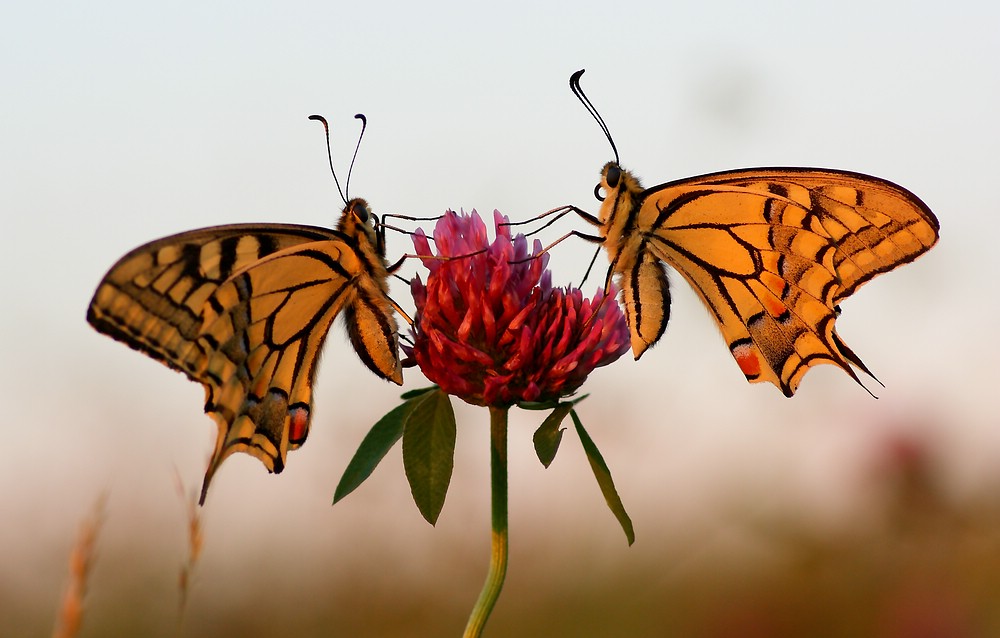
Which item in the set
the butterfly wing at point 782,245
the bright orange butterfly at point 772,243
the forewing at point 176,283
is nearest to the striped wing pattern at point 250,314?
the forewing at point 176,283

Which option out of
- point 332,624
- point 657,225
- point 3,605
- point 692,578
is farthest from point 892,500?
point 3,605

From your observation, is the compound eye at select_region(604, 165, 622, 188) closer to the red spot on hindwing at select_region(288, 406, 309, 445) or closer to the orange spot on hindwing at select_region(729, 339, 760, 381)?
the orange spot on hindwing at select_region(729, 339, 760, 381)

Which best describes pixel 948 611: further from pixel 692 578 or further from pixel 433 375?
pixel 433 375

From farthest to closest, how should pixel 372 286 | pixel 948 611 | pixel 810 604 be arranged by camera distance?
pixel 810 604 < pixel 948 611 < pixel 372 286

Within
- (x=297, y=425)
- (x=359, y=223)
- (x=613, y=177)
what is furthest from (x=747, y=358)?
(x=297, y=425)

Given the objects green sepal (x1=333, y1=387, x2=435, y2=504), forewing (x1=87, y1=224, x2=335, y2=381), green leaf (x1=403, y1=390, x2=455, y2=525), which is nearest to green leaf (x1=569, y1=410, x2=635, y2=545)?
green leaf (x1=403, y1=390, x2=455, y2=525)
